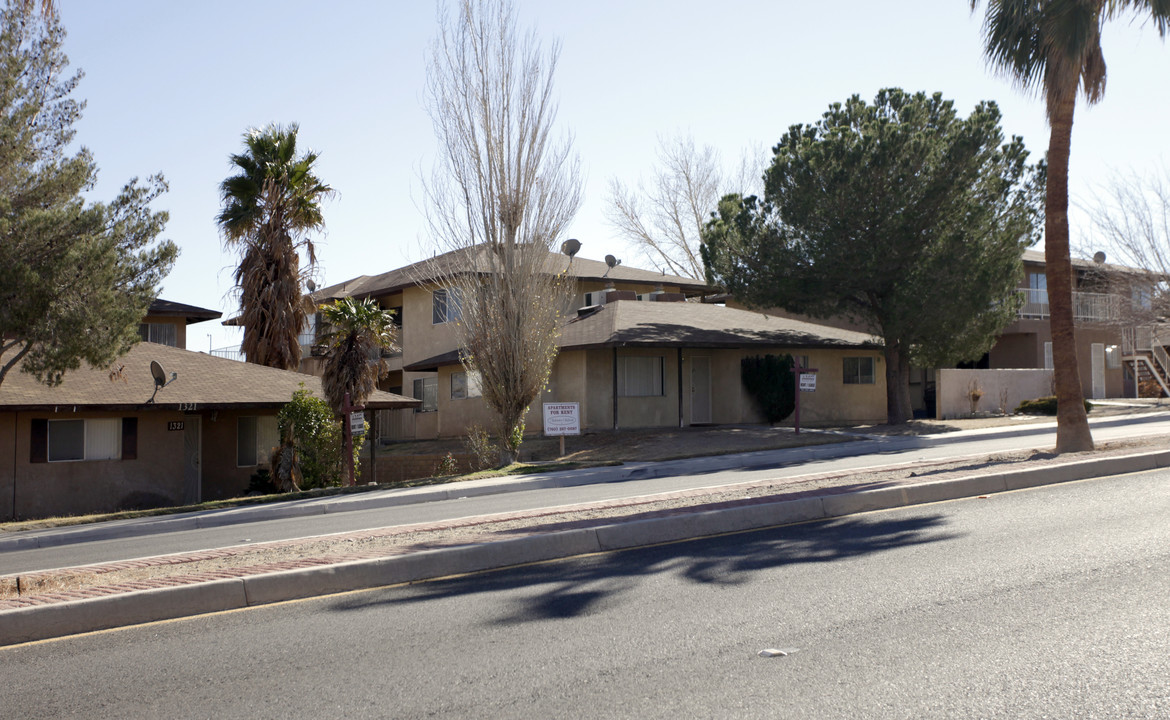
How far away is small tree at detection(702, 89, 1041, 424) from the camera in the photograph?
2678 cm

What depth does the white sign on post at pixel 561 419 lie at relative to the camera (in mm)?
23188

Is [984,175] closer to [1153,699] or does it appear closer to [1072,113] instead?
[1072,113]

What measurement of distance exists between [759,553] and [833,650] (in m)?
2.88

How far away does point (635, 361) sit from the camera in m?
28.6

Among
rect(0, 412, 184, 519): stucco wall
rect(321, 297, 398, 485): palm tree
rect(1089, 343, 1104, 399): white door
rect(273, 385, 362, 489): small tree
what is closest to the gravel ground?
rect(273, 385, 362, 489): small tree

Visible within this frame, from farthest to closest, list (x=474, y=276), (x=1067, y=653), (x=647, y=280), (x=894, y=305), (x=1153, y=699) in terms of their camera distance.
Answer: (x=647, y=280)
(x=894, y=305)
(x=474, y=276)
(x=1067, y=653)
(x=1153, y=699)

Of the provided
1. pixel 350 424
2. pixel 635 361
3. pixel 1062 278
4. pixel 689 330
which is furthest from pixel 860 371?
pixel 350 424

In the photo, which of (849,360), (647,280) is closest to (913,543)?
(849,360)

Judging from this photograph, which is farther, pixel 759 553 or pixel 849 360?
pixel 849 360

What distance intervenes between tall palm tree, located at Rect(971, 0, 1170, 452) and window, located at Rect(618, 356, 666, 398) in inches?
543

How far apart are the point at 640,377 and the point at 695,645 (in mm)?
23059

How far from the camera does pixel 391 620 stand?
22.2 ft

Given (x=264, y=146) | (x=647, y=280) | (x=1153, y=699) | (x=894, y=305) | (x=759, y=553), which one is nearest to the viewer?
(x=1153, y=699)

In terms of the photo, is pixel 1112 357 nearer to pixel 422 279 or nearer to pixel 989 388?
pixel 989 388
